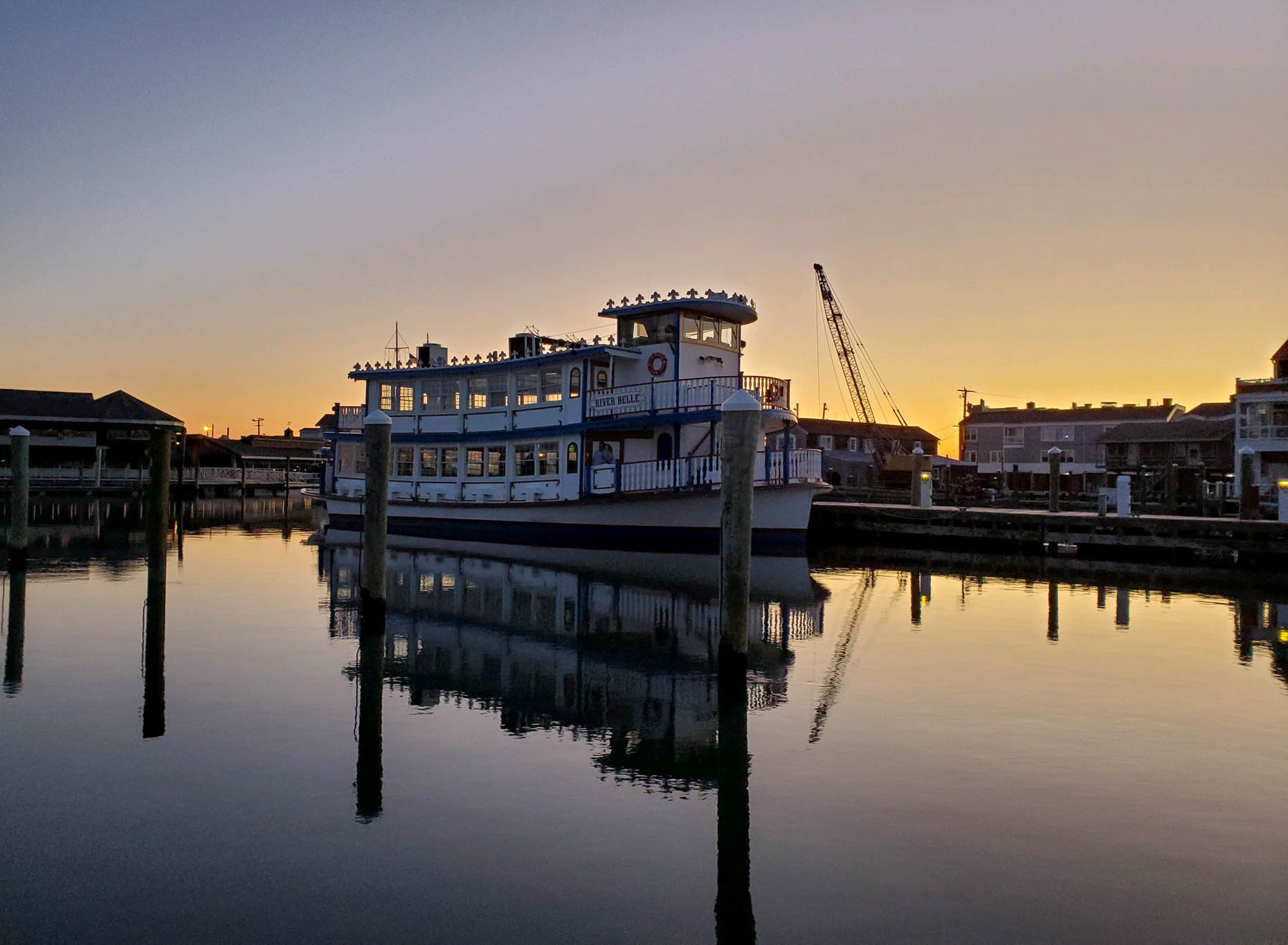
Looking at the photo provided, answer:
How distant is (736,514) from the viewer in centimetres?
1110

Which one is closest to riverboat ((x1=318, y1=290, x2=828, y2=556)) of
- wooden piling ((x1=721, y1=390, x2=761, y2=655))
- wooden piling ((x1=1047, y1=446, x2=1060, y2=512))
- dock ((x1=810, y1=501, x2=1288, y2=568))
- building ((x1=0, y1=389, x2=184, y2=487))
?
dock ((x1=810, y1=501, x2=1288, y2=568))

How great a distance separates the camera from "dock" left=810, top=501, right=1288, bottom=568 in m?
26.1

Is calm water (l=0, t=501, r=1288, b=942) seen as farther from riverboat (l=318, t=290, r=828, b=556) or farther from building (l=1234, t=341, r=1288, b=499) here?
building (l=1234, t=341, r=1288, b=499)

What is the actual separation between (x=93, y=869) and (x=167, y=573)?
1801 cm

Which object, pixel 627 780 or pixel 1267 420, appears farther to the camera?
pixel 1267 420

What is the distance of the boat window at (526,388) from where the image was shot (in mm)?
31891

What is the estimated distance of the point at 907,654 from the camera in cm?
1394

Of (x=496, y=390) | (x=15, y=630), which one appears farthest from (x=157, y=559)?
(x=496, y=390)

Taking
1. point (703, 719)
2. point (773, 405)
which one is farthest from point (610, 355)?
point (703, 719)

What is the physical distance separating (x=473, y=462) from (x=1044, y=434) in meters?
52.5

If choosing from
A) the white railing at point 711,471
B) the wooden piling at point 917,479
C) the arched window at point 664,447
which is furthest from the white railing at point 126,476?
the wooden piling at point 917,479

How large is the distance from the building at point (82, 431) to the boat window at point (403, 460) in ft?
95.6

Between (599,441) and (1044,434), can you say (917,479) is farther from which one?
(1044,434)

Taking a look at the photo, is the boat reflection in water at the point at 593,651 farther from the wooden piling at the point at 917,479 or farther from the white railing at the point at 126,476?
the white railing at the point at 126,476
